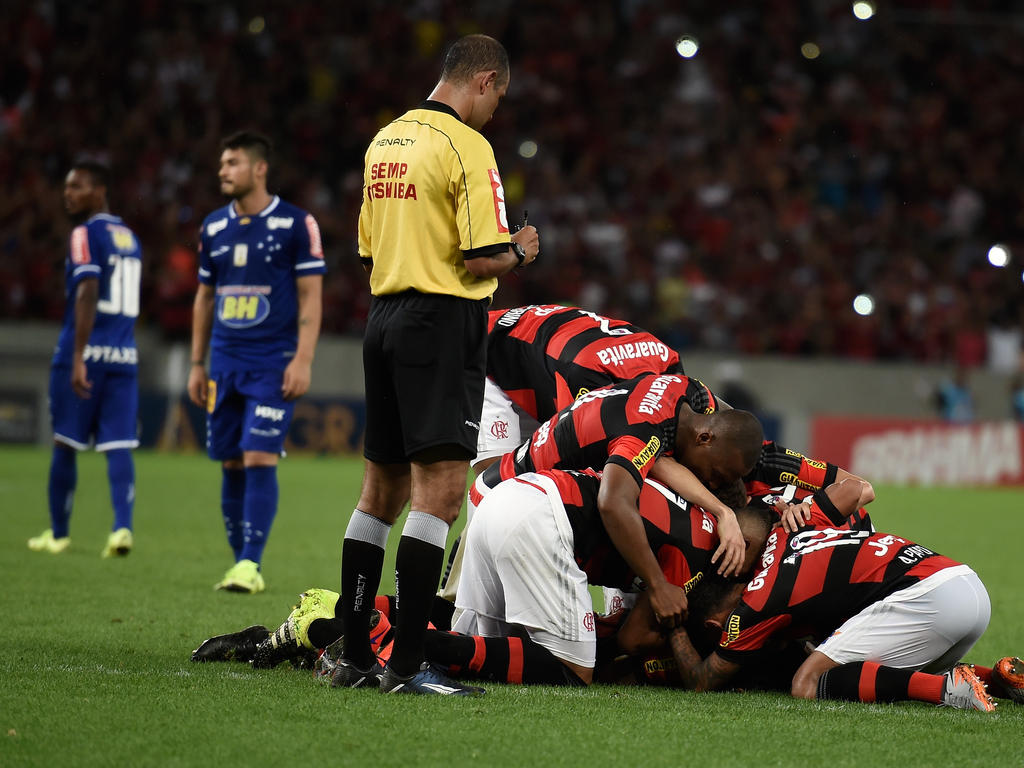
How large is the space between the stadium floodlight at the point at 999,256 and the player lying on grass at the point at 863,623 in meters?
17.7

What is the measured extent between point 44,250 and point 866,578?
1484 centimetres

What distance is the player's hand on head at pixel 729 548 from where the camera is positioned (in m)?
4.50

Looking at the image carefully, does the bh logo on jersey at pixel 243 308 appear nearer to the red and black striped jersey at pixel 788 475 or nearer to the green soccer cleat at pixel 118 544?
the green soccer cleat at pixel 118 544

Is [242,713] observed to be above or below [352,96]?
below

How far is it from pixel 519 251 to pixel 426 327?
15.3 inches

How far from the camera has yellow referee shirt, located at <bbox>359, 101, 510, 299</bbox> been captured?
4074mm

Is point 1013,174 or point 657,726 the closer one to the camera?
point 657,726

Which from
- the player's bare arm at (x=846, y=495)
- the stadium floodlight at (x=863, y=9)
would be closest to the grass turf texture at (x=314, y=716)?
the player's bare arm at (x=846, y=495)

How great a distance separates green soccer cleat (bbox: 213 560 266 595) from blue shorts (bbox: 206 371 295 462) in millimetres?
595

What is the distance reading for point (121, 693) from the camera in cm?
388

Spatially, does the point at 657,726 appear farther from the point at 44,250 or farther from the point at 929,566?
the point at 44,250

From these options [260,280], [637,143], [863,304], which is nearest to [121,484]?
[260,280]

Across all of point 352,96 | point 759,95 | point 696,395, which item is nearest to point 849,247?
point 759,95

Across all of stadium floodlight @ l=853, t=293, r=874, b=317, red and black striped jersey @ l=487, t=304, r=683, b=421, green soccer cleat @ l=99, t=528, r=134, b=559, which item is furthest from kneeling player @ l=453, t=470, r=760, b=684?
stadium floodlight @ l=853, t=293, r=874, b=317
